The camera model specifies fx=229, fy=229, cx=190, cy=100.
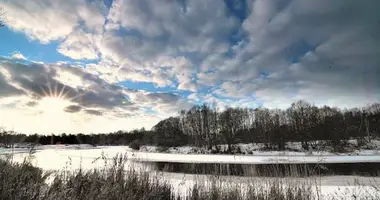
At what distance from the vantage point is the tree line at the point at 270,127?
48.6 m

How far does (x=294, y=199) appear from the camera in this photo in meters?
6.08

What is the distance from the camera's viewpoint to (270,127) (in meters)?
56.4

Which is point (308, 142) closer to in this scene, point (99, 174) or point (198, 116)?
point (198, 116)

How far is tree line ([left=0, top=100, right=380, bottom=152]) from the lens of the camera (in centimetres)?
4856

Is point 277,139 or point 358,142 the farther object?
point 277,139

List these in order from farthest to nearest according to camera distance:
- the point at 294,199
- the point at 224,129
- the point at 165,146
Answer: the point at 224,129, the point at 165,146, the point at 294,199

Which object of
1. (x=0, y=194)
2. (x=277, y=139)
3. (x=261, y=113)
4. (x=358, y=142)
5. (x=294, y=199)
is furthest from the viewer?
(x=261, y=113)

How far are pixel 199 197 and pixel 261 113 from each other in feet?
239

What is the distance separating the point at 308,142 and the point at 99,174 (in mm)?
52634

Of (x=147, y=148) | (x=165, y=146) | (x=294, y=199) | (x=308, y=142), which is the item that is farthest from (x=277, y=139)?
(x=294, y=199)

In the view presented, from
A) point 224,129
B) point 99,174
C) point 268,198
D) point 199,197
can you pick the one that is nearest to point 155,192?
point 199,197

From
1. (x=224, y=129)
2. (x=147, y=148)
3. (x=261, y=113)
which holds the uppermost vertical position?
(x=261, y=113)

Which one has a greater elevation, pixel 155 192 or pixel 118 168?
pixel 118 168

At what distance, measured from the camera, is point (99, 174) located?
6348mm
